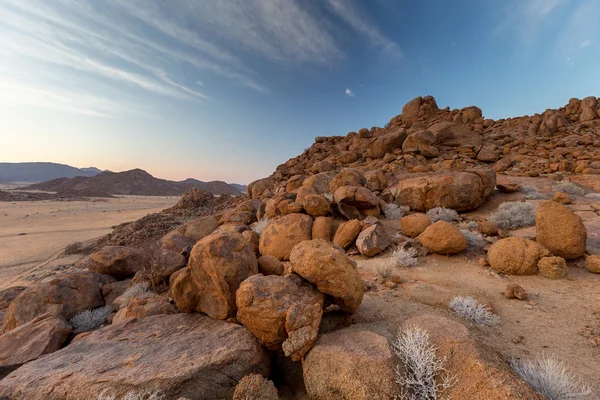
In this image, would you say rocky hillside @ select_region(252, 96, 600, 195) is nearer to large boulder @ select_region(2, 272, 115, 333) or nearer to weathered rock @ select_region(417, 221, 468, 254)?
weathered rock @ select_region(417, 221, 468, 254)

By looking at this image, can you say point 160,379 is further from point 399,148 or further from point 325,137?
point 325,137

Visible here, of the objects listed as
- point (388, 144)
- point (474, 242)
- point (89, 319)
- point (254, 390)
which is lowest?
point (89, 319)

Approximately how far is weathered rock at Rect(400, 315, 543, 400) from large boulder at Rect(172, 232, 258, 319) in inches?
108

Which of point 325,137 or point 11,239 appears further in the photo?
point 325,137

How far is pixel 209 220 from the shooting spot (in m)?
10.9

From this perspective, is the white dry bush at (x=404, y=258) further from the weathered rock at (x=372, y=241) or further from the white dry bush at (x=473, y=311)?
the white dry bush at (x=473, y=311)

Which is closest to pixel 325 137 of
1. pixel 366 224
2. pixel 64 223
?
pixel 366 224

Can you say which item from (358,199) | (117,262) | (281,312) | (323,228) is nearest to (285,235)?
(323,228)

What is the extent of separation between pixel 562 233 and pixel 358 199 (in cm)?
515

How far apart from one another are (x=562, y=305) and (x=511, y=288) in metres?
0.71

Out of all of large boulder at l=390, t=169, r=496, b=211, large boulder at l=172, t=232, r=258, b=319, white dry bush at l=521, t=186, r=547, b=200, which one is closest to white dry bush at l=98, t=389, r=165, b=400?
large boulder at l=172, t=232, r=258, b=319

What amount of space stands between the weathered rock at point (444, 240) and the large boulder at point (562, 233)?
1.55m

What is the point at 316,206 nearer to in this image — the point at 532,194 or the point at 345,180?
the point at 345,180

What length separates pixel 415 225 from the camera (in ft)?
24.9
